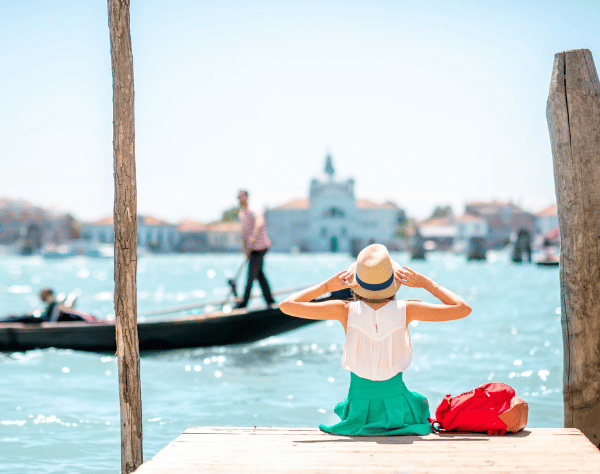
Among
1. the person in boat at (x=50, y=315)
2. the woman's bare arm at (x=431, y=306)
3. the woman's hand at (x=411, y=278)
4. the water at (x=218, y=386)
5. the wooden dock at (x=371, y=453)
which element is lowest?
the water at (x=218, y=386)

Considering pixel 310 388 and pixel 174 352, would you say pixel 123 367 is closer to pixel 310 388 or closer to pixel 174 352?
pixel 310 388

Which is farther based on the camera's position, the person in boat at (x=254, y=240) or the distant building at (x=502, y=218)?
the distant building at (x=502, y=218)

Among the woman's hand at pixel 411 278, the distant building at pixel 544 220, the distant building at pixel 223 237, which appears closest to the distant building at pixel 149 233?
the distant building at pixel 223 237

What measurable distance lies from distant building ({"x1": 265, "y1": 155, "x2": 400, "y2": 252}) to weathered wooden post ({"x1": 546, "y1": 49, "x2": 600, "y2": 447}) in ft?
234

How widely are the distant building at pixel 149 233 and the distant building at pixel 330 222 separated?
16.0 meters

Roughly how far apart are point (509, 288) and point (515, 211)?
6231cm

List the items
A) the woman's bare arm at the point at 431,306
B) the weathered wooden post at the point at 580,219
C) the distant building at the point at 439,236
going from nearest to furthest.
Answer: the woman's bare arm at the point at 431,306 < the weathered wooden post at the point at 580,219 < the distant building at the point at 439,236

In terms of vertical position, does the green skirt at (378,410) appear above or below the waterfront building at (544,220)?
below

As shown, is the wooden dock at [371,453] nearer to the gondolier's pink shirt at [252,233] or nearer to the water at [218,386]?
the water at [218,386]

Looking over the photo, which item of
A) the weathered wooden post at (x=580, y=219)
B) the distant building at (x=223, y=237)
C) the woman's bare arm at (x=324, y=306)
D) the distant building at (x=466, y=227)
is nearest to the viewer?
the woman's bare arm at (x=324, y=306)

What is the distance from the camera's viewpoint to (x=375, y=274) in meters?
2.90

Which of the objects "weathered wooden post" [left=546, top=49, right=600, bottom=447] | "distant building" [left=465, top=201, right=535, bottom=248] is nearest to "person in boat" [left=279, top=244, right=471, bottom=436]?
"weathered wooden post" [left=546, top=49, right=600, bottom=447]

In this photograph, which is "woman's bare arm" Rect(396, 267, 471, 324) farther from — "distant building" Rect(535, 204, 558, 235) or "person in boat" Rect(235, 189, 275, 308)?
"distant building" Rect(535, 204, 558, 235)

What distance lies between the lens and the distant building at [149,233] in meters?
88.4
